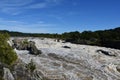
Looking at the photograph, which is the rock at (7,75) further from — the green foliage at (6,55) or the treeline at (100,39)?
the treeline at (100,39)

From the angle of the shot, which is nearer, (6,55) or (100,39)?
(6,55)

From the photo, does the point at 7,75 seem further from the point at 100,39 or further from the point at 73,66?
the point at 100,39

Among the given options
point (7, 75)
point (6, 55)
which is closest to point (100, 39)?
point (6, 55)

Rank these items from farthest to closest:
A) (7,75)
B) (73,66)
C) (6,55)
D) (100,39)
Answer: (100,39)
(73,66)
(6,55)
(7,75)

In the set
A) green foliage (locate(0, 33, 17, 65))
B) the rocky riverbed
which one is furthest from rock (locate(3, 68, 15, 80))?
green foliage (locate(0, 33, 17, 65))

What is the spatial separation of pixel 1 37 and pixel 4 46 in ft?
19.0

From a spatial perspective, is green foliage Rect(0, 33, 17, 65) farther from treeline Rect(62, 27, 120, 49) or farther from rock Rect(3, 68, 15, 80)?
treeline Rect(62, 27, 120, 49)

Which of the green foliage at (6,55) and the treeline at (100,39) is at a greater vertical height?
the treeline at (100,39)

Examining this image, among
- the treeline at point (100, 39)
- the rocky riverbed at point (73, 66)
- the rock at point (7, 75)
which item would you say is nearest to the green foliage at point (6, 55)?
the rocky riverbed at point (73, 66)

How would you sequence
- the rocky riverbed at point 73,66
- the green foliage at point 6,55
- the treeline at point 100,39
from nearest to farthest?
the rocky riverbed at point 73,66, the green foliage at point 6,55, the treeline at point 100,39

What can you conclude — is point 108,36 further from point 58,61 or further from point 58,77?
point 58,77

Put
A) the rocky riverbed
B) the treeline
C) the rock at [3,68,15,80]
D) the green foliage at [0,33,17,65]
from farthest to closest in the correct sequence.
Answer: the treeline → the green foliage at [0,33,17,65] → the rocky riverbed → the rock at [3,68,15,80]

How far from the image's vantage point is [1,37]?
52.4 metres

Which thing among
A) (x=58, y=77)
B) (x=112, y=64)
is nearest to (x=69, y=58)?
(x=112, y=64)
